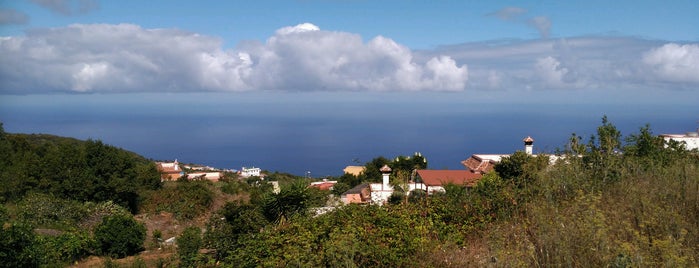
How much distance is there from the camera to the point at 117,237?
34.6 feet

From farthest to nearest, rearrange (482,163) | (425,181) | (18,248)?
(482,163) < (425,181) < (18,248)

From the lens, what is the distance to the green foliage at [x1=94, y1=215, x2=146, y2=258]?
34.7ft

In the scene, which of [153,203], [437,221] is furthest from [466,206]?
[153,203]

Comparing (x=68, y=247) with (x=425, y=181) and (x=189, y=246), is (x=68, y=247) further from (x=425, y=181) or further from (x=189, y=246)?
(x=425, y=181)

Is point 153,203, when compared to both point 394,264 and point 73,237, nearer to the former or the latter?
point 73,237

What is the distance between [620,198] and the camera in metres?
5.38

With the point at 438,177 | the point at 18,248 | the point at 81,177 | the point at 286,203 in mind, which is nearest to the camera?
the point at 18,248

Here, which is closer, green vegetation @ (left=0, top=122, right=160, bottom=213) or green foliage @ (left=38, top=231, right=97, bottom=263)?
green foliage @ (left=38, top=231, right=97, bottom=263)

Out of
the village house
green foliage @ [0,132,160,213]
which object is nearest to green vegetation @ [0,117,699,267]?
the village house

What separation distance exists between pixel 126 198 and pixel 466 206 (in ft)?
49.6

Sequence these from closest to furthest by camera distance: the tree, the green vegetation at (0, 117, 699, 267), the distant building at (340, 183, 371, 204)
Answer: the green vegetation at (0, 117, 699, 267) → the tree → the distant building at (340, 183, 371, 204)

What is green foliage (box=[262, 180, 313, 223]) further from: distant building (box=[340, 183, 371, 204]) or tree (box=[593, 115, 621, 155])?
tree (box=[593, 115, 621, 155])

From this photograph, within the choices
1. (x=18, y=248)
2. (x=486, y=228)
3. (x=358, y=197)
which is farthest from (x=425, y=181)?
(x=18, y=248)

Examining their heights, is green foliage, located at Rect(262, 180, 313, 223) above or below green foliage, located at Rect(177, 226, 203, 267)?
above
